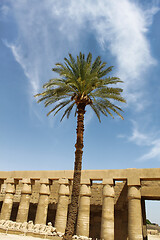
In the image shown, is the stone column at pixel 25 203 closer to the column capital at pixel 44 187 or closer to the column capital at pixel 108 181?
the column capital at pixel 44 187

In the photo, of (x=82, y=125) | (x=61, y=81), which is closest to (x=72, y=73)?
(x=61, y=81)

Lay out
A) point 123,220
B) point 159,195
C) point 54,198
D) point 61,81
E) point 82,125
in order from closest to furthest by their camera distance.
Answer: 1. point 82,125
2. point 61,81
3. point 159,195
4. point 123,220
5. point 54,198

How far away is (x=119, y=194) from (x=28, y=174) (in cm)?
931

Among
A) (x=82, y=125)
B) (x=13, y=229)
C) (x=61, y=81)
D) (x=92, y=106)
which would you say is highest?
(x=61, y=81)

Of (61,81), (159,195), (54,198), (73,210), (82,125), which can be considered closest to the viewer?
(73,210)

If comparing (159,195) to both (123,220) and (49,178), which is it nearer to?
(123,220)

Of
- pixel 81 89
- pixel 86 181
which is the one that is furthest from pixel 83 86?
pixel 86 181

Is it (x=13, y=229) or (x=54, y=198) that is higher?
(x=54, y=198)

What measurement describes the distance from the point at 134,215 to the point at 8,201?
12236 millimetres

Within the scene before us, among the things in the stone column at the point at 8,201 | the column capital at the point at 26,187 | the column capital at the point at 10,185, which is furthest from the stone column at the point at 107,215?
the column capital at the point at 10,185

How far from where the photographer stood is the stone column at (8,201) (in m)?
19.4

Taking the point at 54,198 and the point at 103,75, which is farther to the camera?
the point at 54,198

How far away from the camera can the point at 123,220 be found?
1948 centimetres

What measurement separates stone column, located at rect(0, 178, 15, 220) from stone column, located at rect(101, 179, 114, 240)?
9.47m
